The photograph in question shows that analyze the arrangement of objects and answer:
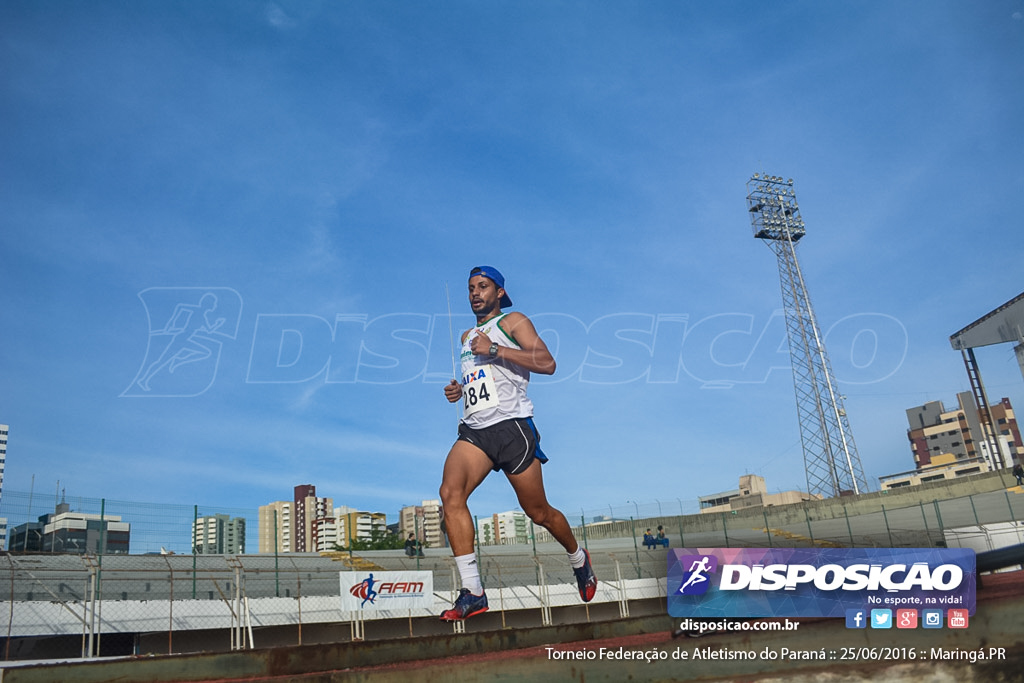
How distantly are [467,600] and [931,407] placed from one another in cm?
13760

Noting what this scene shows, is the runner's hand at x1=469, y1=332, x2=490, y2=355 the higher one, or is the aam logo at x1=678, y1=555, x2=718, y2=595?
the runner's hand at x1=469, y1=332, x2=490, y2=355

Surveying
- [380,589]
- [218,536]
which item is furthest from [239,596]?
[218,536]

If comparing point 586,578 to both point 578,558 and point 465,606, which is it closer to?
point 578,558

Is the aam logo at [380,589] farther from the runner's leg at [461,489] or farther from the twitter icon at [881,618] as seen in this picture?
the twitter icon at [881,618]

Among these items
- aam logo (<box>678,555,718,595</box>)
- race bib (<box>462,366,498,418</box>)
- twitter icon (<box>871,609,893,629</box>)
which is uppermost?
race bib (<box>462,366,498,418</box>)

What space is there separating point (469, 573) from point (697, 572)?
2.46 metres

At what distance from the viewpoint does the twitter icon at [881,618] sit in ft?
7.54

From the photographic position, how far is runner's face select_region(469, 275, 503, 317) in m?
6.28

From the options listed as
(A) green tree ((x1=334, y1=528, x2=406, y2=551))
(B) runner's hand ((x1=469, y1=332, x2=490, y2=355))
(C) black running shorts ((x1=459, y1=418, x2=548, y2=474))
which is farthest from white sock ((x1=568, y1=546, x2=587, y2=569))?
(A) green tree ((x1=334, y1=528, x2=406, y2=551))

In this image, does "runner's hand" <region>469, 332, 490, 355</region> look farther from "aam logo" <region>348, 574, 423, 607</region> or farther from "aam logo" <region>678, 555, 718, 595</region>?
"aam logo" <region>348, 574, 423, 607</region>

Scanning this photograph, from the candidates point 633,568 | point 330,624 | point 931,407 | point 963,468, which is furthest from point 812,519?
point 931,407

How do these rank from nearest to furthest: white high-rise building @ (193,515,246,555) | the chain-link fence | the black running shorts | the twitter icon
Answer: the twitter icon < the black running shorts < the chain-link fence < white high-rise building @ (193,515,246,555)

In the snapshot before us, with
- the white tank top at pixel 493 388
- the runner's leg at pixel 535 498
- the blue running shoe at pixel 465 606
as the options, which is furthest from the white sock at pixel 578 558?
the white tank top at pixel 493 388

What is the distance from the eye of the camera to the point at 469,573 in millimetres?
5246
